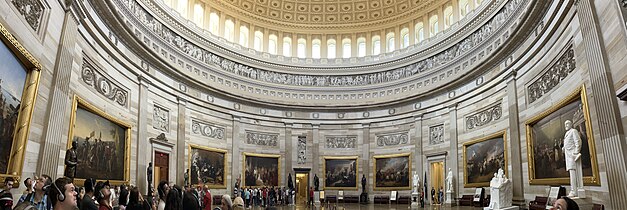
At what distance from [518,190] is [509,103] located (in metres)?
3.90

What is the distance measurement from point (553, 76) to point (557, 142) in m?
2.43

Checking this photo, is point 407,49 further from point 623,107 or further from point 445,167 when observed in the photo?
point 623,107

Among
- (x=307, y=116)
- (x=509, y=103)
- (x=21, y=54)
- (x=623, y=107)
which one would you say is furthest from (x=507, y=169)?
(x=21, y=54)

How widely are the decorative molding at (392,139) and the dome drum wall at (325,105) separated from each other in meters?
0.07

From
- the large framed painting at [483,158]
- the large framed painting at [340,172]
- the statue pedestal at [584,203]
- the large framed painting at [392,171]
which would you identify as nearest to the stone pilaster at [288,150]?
the large framed painting at [340,172]

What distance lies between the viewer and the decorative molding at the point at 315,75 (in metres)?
22.7

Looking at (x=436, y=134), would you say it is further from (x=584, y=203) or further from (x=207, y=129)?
(x=584, y=203)

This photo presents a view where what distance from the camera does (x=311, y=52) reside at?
3647 centimetres

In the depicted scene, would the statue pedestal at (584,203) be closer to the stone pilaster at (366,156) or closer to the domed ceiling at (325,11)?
the stone pilaster at (366,156)

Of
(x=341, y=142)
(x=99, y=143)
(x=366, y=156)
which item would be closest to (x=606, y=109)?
(x=99, y=143)

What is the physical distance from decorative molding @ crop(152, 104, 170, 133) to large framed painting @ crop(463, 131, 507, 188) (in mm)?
16544

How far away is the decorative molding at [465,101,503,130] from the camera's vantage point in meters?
22.1

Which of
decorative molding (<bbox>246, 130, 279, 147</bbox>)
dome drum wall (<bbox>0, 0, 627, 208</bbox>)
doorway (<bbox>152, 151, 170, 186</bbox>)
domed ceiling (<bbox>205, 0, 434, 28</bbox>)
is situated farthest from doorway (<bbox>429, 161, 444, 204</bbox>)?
doorway (<bbox>152, 151, 170, 186</bbox>)

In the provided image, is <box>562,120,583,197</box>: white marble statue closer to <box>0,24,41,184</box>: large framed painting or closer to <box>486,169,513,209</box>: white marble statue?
<box>486,169,513,209</box>: white marble statue
